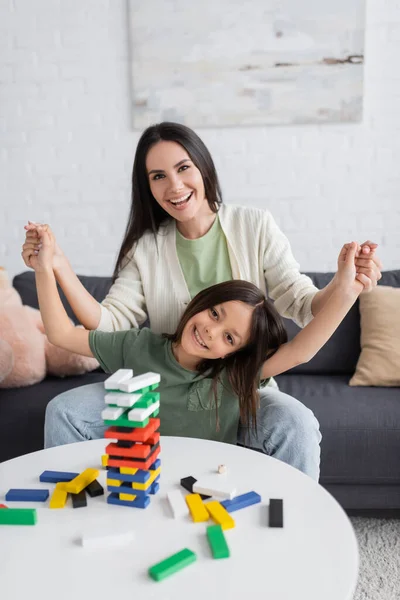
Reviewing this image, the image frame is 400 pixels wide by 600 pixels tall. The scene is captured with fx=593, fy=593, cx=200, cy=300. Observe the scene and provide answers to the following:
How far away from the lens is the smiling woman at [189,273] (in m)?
1.39

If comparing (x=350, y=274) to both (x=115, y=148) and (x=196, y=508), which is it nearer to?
(x=196, y=508)

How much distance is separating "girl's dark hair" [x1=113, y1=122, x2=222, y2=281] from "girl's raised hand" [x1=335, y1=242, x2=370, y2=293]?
1.48 feet

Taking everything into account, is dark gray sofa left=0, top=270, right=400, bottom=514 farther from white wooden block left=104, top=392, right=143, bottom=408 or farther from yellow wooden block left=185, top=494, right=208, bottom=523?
white wooden block left=104, top=392, right=143, bottom=408

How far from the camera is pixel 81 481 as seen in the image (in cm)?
109

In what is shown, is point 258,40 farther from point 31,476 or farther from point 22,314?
point 31,476

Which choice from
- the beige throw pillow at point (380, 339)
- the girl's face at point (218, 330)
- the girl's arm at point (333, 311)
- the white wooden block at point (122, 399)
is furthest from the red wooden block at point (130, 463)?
the beige throw pillow at point (380, 339)

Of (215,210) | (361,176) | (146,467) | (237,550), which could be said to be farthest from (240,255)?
(361,176)

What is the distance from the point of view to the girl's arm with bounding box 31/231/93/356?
1448mm

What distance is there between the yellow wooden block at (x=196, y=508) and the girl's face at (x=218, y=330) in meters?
0.40

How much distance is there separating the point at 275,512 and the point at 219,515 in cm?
9

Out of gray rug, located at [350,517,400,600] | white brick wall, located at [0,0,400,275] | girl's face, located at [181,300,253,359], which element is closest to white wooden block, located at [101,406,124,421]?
girl's face, located at [181,300,253,359]

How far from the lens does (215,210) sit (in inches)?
66.5

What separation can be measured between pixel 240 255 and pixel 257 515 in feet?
2.63

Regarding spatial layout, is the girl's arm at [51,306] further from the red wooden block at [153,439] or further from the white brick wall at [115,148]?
the white brick wall at [115,148]
